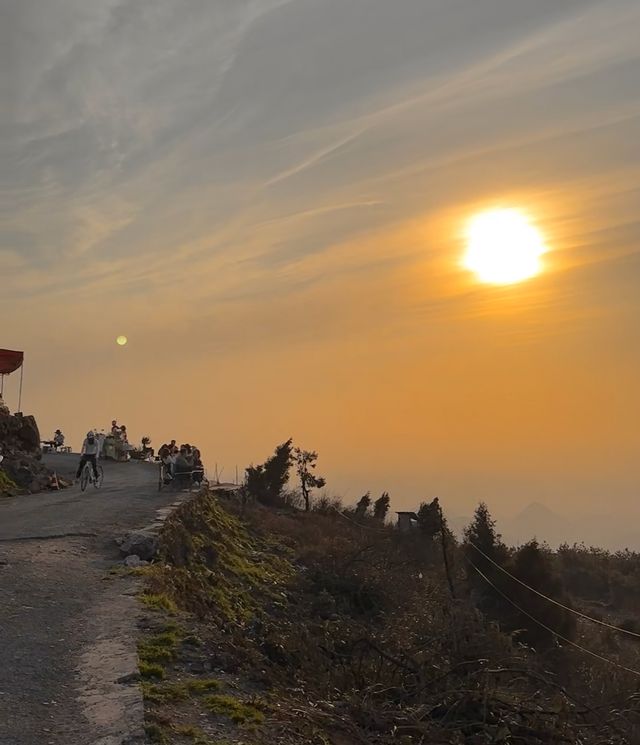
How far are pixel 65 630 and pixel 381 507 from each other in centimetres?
3777

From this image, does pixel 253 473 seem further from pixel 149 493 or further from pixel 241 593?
pixel 241 593

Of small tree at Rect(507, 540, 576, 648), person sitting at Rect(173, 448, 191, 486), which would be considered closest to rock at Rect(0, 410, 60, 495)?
person sitting at Rect(173, 448, 191, 486)

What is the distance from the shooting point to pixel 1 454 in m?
26.6

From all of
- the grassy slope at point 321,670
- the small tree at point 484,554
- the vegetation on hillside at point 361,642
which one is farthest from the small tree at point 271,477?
the grassy slope at point 321,670

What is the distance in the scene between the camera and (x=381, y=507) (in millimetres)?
45688

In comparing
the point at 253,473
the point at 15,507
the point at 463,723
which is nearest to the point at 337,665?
the point at 463,723

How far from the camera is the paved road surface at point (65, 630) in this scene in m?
6.32

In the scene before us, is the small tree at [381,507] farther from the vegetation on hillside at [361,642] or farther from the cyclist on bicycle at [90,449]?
the cyclist on bicycle at [90,449]

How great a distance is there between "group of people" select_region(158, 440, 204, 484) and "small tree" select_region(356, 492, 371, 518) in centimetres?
1429

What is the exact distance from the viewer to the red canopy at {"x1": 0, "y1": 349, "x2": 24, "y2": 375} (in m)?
35.8

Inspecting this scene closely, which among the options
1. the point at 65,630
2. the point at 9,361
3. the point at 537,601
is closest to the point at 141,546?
the point at 65,630

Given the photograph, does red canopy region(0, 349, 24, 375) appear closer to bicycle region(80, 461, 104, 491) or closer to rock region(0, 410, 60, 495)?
rock region(0, 410, 60, 495)

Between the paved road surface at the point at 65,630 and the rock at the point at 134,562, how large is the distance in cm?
34

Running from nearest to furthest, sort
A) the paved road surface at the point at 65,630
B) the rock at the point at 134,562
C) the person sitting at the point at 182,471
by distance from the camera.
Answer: the paved road surface at the point at 65,630 < the rock at the point at 134,562 < the person sitting at the point at 182,471
